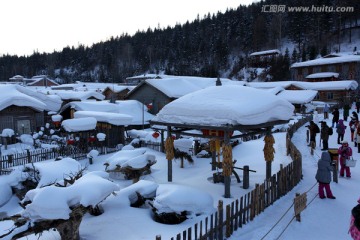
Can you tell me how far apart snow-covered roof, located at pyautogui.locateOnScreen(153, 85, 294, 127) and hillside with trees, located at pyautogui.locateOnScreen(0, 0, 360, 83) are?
197 feet

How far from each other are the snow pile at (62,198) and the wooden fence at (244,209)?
7.14 feet

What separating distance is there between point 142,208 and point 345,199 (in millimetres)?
6497

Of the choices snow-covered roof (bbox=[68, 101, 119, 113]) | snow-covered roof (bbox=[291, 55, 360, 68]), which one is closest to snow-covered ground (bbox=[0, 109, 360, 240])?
snow-covered roof (bbox=[68, 101, 119, 113])

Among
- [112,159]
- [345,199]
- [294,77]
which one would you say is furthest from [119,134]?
[294,77]

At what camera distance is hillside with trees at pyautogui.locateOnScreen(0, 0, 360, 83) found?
76250mm

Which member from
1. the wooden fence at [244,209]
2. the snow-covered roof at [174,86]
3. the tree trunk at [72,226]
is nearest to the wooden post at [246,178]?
the wooden fence at [244,209]

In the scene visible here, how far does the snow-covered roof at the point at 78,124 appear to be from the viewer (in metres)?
19.2

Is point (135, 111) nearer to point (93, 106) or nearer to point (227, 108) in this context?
point (93, 106)

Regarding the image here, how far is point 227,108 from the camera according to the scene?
9531 millimetres

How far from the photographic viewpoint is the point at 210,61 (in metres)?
93.1

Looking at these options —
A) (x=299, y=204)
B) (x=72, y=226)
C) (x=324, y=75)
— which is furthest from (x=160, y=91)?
(x=324, y=75)

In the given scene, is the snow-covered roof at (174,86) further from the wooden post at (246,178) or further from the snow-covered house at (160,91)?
the wooden post at (246,178)

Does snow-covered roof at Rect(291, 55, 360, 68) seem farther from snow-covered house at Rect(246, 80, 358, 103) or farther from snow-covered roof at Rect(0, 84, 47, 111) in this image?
snow-covered roof at Rect(0, 84, 47, 111)

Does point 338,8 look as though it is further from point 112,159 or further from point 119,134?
point 112,159
